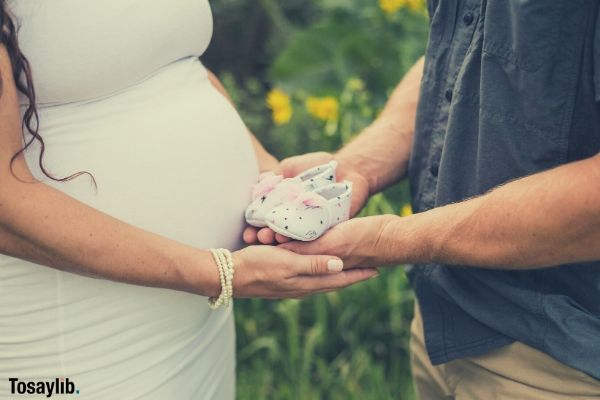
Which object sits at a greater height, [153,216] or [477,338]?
[153,216]

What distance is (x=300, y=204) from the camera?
162 cm

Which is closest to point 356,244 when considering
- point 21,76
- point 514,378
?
point 514,378

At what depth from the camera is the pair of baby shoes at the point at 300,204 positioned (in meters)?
1.61

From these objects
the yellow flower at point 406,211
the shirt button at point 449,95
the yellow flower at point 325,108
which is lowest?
the yellow flower at point 406,211

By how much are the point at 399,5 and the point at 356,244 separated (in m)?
2.06

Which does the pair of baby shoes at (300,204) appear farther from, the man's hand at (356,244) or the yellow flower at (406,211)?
the yellow flower at (406,211)

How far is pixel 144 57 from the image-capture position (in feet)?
5.12

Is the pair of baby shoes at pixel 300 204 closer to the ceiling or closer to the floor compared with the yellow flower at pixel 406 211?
closer to the ceiling

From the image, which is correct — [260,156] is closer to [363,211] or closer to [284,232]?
[284,232]

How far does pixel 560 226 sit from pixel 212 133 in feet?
2.41

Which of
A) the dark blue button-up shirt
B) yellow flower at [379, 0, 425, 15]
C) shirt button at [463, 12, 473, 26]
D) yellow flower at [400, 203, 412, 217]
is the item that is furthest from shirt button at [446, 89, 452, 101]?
yellow flower at [379, 0, 425, 15]

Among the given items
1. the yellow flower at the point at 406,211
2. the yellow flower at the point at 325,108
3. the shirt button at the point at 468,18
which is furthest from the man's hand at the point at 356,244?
the yellow flower at the point at 325,108

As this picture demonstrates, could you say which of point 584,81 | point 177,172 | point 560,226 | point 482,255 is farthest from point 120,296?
point 584,81

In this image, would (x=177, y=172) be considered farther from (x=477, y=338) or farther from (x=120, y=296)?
(x=477, y=338)
